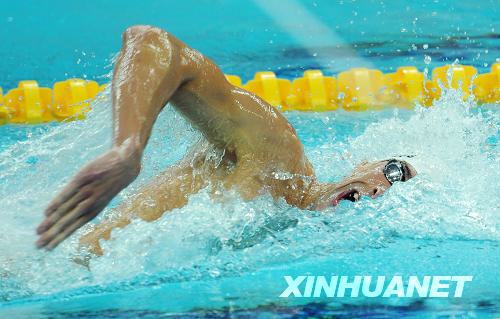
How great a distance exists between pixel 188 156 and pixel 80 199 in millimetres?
756

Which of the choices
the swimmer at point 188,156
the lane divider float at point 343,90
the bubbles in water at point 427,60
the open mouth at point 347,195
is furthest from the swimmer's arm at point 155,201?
the bubbles in water at point 427,60

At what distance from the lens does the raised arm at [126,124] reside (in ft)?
4.41

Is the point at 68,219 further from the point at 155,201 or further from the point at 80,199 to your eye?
the point at 155,201

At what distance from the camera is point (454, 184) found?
8.05 ft

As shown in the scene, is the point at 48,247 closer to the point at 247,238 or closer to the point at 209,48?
the point at 247,238

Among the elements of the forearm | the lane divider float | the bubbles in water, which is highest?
the bubbles in water

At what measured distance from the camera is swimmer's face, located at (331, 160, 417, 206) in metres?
2.10

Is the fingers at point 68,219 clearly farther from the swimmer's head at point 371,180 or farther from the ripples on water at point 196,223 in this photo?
the swimmer's head at point 371,180

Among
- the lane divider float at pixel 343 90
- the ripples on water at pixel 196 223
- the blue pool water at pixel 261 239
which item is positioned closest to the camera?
the blue pool water at pixel 261 239

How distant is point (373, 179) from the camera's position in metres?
2.13

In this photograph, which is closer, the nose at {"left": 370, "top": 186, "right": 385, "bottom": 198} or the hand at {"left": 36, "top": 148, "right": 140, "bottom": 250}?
the hand at {"left": 36, "top": 148, "right": 140, "bottom": 250}

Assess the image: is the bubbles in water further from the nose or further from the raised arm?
the raised arm

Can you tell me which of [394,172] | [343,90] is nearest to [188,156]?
Answer: [394,172]

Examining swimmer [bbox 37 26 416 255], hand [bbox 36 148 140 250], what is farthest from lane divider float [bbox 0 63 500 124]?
hand [bbox 36 148 140 250]
